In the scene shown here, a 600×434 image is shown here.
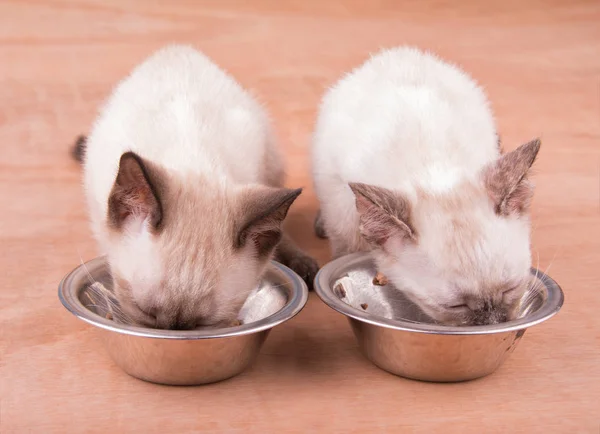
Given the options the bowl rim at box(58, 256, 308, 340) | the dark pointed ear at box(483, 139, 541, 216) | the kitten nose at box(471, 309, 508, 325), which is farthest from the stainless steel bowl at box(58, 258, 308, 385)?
the dark pointed ear at box(483, 139, 541, 216)

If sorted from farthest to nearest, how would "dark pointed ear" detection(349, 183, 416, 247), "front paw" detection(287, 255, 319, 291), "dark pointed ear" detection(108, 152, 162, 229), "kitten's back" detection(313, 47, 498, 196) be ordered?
1. "front paw" detection(287, 255, 319, 291)
2. "kitten's back" detection(313, 47, 498, 196)
3. "dark pointed ear" detection(349, 183, 416, 247)
4. "dark pointed ear" detection(108, 152, 162, 229)

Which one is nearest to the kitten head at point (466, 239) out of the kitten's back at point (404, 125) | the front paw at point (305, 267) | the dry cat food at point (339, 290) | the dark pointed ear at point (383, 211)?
the dark pointed ear at point (383, 211)

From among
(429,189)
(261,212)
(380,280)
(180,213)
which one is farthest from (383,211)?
(180,213)

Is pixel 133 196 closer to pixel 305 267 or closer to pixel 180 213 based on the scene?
pixel 180 213

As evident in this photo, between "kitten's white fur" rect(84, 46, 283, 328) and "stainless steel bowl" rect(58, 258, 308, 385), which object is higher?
"kitten's white fur" rect(84, 46, 283, 328)

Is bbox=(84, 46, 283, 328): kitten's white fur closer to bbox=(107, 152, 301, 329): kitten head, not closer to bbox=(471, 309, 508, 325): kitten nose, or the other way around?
bbox=(107, 152, 301, 329): kitten head

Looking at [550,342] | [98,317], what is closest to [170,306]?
[98,317]
